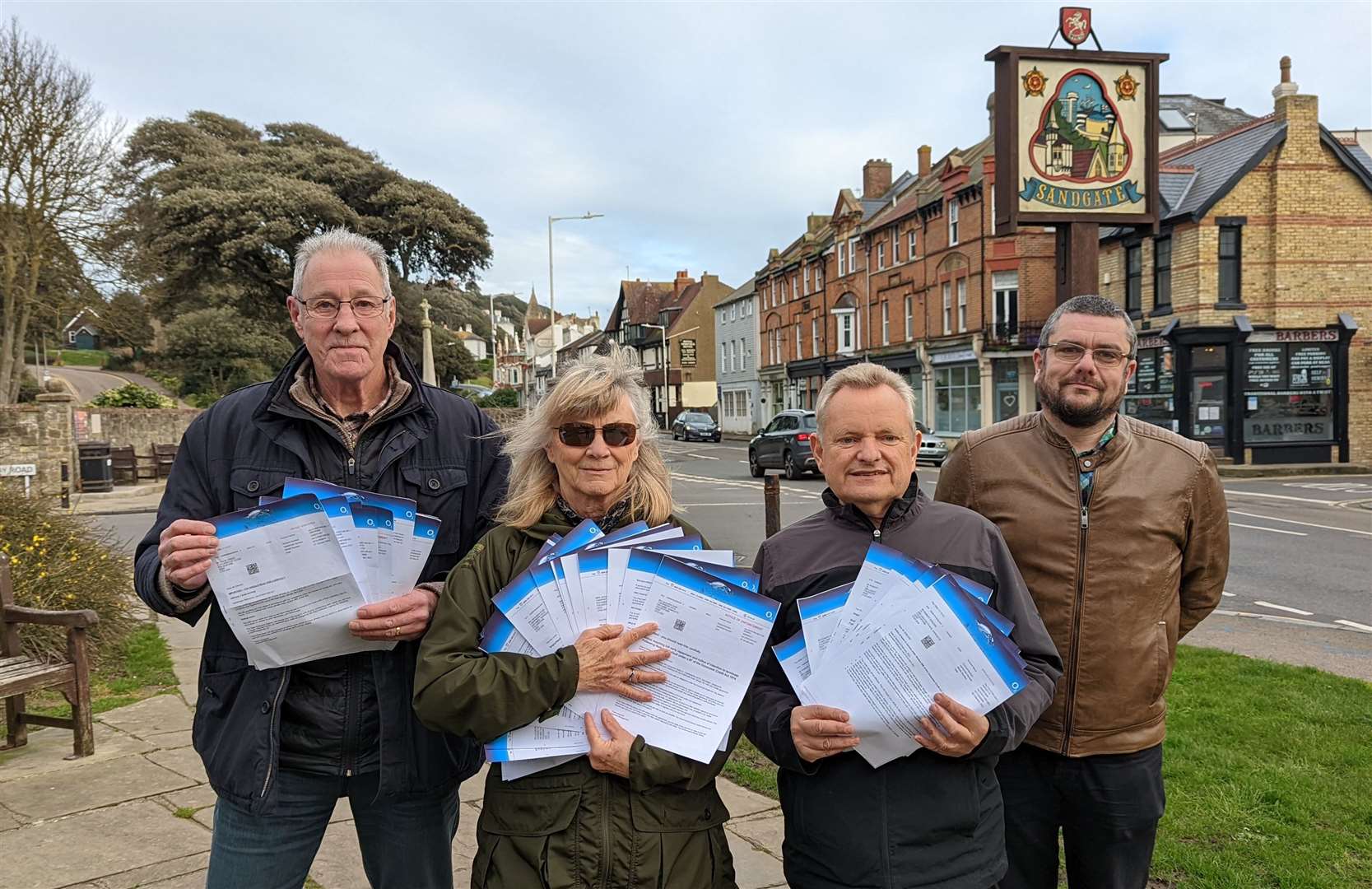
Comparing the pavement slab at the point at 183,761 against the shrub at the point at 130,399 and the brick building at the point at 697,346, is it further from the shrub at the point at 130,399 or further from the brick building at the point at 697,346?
the brick building at the point at 697,346

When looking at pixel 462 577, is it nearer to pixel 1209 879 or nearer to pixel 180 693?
pixel 1209 879

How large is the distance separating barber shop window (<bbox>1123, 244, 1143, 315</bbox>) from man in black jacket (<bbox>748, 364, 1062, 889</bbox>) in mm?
27687

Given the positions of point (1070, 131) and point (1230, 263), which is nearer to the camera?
point (1070, 131)

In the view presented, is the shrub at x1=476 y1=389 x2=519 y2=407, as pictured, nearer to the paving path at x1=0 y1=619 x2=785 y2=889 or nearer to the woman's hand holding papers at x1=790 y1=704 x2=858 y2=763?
the paving path at x1=0 y1=619 x2=785 y2=889

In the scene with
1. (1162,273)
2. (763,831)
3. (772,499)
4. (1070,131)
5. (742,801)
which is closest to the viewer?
(763,831)

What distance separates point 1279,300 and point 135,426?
33635 millimetres

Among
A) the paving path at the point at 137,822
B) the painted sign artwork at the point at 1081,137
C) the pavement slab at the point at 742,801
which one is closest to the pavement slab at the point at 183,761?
the paving path at the point at 137,822

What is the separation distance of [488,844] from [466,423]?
3.55 ft

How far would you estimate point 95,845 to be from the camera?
3.69 metres

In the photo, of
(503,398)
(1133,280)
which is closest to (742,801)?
(1133,280)

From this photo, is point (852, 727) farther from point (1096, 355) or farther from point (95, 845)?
point (95, 845)

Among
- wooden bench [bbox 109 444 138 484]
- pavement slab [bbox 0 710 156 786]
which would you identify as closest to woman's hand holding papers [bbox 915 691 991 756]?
pavement slab [bbox 0 710 156 786]

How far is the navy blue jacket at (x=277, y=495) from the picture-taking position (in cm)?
221

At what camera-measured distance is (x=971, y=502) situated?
271cm
